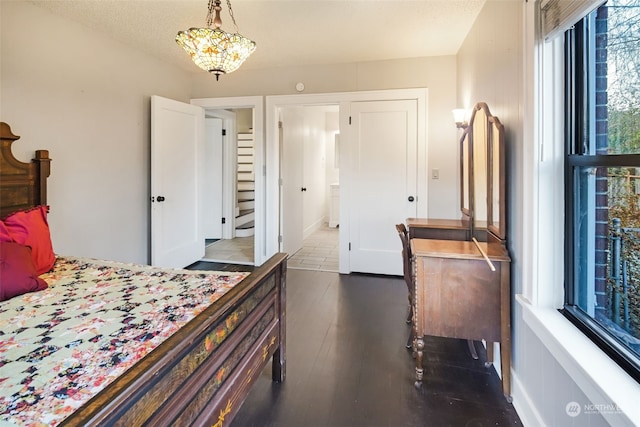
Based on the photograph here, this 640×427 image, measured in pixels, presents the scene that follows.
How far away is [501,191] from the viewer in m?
1.97

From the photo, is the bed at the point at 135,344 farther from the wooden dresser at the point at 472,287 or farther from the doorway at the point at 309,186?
the doorway at the point at 309,186

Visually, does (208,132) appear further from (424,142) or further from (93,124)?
(424,142)

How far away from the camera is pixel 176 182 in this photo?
4.02m

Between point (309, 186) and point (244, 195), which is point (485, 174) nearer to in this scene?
point (309, 186)

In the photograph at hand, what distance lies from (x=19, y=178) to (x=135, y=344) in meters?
2.09

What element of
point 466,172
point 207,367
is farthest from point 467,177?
point 207,367

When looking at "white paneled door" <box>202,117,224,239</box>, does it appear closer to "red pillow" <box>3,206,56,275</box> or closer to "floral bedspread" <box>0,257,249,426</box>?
"red pillow" <box>3,206,56,275</box>

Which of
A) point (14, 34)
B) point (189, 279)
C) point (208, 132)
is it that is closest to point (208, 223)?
point (208, 132)

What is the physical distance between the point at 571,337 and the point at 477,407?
0.72 metres

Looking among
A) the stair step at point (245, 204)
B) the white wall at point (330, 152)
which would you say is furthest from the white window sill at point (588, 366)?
the white wall at point (330, 152)

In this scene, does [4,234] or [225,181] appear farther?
[225,181]

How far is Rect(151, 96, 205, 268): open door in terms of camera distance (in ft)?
12.3

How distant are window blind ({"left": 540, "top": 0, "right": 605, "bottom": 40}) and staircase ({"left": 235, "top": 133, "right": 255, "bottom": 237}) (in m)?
5.39

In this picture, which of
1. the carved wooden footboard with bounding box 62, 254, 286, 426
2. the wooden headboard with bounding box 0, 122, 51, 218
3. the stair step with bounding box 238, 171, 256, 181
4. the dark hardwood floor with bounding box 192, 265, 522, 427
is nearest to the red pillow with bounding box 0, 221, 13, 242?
the wooden headboard with bounding box 0, 122, 51, 218
